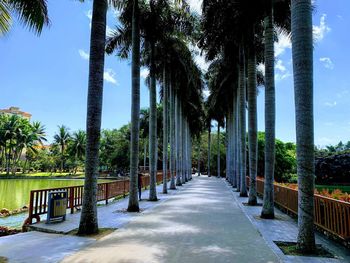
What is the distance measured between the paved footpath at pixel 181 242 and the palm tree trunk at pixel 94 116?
3.01ft

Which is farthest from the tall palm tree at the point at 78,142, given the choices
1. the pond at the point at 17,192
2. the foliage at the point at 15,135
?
the pond at the point at 17,192

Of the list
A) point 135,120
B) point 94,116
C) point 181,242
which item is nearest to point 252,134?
point 135,120

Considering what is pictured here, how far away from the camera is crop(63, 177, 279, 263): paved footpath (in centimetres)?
614

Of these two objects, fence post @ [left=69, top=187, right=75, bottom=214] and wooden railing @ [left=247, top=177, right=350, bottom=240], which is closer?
wooden railing @ [left=247, top=177, right=350, bottom=240]

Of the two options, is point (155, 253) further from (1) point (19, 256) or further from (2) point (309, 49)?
(2) point (309, 49)

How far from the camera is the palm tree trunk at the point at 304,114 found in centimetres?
693

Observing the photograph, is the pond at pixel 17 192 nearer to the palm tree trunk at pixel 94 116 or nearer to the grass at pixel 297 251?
the palm tree trunk at pixel 94 116

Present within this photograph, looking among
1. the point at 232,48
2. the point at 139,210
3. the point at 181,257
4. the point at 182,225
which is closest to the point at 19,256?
the point at 181,257

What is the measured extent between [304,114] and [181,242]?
415cm

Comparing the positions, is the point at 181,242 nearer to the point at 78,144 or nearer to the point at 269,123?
the point at 269,123

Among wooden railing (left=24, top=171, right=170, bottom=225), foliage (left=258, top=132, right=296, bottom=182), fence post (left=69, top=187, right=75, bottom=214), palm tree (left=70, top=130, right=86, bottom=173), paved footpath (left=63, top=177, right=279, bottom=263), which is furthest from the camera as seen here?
palm tree (left=70, top=130, right=86, bottom=173)

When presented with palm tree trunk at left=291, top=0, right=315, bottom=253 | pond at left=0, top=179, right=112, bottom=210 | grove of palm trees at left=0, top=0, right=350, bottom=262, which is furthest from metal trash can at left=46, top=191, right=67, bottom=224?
pond at left=0, top=179, right=112, bottom=210

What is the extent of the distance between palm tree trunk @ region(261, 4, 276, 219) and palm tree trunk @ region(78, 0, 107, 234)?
20.4 ft

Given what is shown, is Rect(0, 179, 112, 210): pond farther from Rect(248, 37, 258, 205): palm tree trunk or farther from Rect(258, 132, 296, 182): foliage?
Rect(258, 132, 296, 182): foliage
